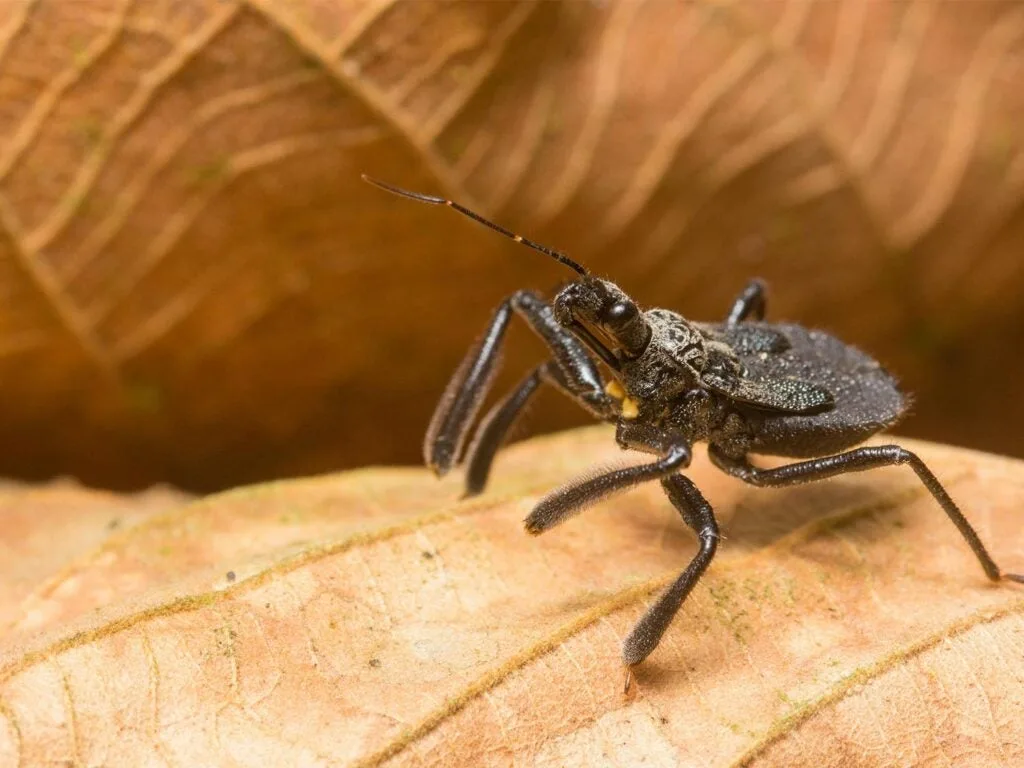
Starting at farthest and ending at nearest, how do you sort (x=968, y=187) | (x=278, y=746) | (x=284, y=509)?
(x=968, y=187)
(x=284, y=509)
(x=278, y=746)

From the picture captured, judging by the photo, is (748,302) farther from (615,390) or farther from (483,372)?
(483,372)

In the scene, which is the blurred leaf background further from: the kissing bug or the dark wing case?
the dark wing case

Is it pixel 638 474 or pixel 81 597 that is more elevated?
pixel 638 474

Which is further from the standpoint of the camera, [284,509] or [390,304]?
[390,304]

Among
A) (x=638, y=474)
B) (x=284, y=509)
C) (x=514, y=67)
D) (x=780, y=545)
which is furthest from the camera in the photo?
(x=514, y=67)

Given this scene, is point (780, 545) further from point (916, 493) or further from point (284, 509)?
point (284, 509)

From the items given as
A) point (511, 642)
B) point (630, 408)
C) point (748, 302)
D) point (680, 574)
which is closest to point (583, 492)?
point (680, 574)

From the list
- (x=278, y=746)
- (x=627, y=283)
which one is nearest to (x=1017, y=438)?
(x=627, y=283)
